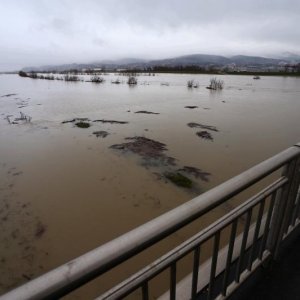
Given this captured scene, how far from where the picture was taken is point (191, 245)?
1088 millimetres

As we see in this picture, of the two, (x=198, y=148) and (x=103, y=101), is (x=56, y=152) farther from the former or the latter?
(x=103, y=101)

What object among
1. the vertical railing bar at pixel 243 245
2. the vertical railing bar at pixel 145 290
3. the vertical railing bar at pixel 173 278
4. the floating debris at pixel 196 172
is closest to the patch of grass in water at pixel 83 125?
the floating debris at pixel 196 172

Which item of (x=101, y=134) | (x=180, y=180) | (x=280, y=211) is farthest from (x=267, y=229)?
(x=101, y=134)

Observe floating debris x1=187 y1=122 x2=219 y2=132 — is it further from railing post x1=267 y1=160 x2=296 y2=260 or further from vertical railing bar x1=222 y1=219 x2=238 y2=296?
vertical railing bar x1=222 y1=219 x2=238 y2=296

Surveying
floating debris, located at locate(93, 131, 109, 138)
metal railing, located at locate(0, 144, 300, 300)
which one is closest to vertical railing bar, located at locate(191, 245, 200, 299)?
metal railing, located at locate(0, 144, 300, 300)

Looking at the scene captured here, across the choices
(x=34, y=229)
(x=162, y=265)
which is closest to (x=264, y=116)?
(x=34, y=229)

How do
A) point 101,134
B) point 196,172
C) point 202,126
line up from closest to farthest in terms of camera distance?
point 196,172 → point 101,134 → point 202,126

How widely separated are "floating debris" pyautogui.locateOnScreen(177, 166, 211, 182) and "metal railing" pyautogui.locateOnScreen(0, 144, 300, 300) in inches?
111

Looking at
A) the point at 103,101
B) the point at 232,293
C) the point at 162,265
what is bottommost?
the point at 103,101

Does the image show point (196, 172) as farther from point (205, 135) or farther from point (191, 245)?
point (191, 245)

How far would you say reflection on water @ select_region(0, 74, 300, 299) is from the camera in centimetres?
326

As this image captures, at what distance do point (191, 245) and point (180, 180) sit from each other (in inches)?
145

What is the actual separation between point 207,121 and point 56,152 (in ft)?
18.7

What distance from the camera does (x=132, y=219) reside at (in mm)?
3730
